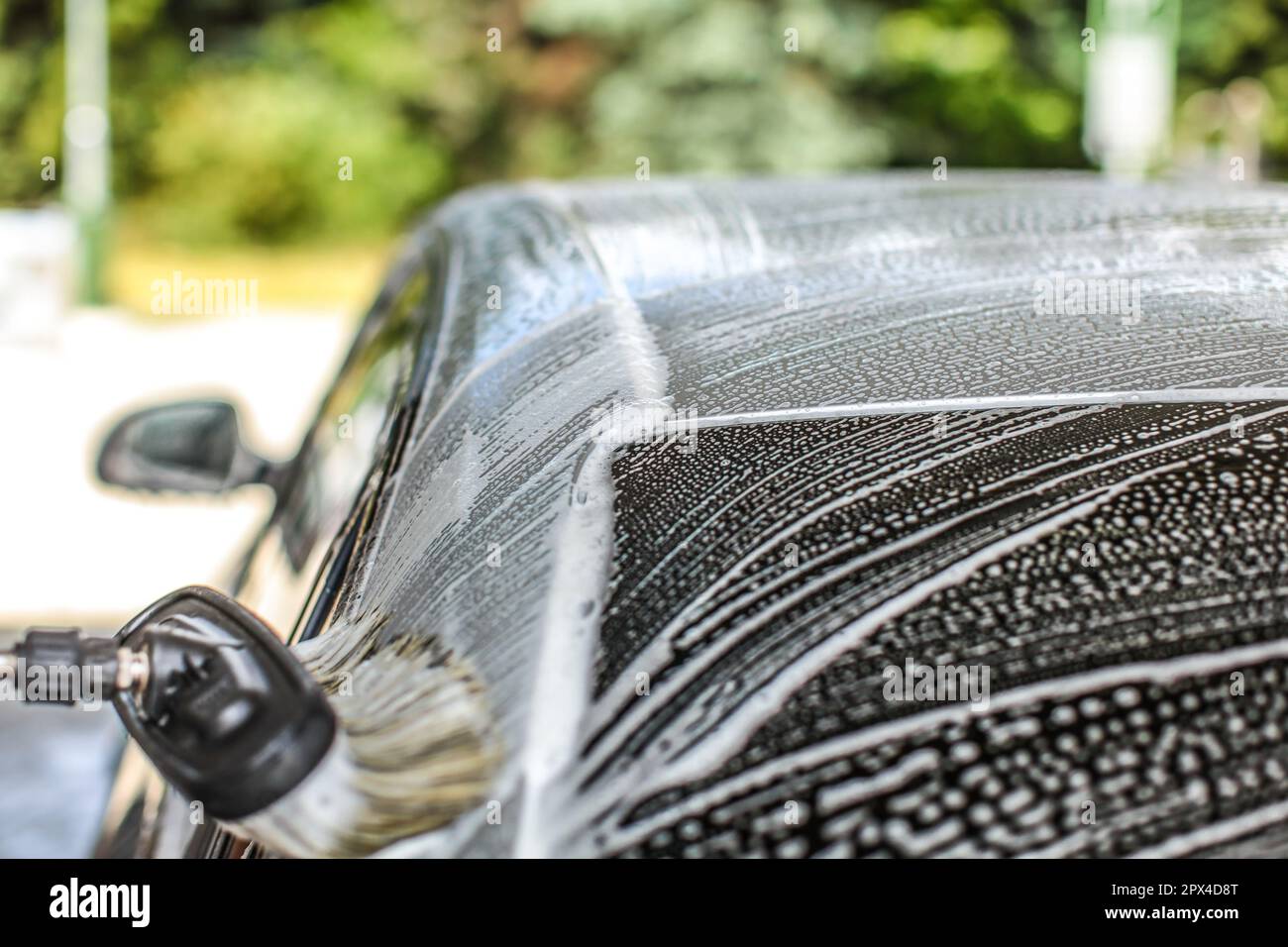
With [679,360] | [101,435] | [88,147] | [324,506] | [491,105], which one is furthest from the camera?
[491,105]

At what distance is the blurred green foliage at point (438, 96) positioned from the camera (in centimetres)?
2119

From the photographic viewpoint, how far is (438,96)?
2223 centimetres

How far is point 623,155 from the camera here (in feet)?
68.6

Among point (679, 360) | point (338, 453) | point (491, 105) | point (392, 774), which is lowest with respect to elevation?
point (392, 774)

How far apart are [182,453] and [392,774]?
1695mm

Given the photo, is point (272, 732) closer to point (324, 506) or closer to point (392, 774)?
point (392, 774)

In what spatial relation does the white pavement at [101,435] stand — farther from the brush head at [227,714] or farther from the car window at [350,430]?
the brush head at [227,714]

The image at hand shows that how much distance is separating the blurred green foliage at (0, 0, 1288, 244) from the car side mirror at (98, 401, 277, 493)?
59.8 ft

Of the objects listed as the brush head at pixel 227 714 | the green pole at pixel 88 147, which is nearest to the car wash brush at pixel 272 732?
the brush head at pixel 227 714

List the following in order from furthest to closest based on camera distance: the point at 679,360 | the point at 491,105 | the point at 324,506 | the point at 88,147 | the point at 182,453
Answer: the point at 491,105, the point at 88,147, the point at 182,453, the point at 324,506, the point at 679,360

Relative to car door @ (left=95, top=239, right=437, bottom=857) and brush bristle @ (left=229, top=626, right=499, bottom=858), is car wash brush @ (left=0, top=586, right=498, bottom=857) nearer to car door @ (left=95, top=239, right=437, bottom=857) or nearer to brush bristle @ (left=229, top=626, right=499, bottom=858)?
brush bristle @ (left=229, top=626, right=499, bottom=858)

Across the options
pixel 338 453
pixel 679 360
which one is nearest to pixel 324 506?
pixel 338 453

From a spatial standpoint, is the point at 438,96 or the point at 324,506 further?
the point at 438,96
